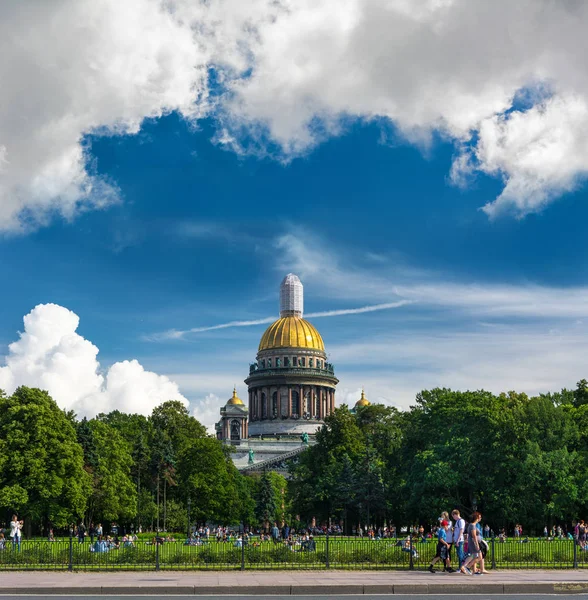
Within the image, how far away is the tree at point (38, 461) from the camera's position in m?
64.9

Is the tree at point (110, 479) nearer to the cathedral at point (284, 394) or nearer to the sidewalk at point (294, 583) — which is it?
the sidewalk at point (294, 583)

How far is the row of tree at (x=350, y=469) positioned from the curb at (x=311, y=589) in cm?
3700

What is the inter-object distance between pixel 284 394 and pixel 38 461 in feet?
330

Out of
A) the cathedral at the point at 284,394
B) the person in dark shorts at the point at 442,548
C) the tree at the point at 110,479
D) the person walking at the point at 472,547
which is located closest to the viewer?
the person walking at the point at 472,547

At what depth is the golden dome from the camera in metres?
167

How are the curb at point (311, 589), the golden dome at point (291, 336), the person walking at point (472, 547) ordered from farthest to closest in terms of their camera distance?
the golden dome at point (291, 336), the person walking at point (472, 547), the curb at point (311, 589)

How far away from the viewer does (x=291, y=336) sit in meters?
167

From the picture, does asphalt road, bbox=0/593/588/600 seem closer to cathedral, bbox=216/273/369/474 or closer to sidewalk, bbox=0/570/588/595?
sidewalk, bbox=0/570/588/595

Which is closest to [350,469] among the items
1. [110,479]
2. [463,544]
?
[110,479]

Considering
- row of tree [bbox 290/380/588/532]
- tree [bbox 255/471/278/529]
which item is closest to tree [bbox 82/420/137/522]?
row of tree [bbox 290/380/588/532]

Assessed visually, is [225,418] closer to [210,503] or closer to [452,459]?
[210,503]

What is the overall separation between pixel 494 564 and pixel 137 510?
6037cm

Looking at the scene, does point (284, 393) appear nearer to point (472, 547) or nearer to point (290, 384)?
point (290, 384)

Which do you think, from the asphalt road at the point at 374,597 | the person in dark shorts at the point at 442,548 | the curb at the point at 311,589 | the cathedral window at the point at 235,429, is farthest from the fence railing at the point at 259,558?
the cathedral window at the point at 235,429
